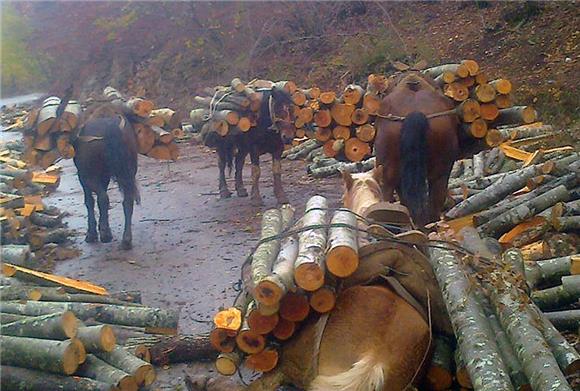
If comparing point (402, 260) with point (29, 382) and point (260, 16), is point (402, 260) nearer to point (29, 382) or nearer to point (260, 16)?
point (29, 382)

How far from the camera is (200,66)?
26094mm

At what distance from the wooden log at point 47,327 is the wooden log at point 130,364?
10.8 inches

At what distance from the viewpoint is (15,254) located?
6.89m

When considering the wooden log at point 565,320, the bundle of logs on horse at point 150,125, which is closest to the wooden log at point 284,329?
the wooden log at point 565,320

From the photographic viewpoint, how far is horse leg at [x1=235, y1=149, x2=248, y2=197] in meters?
11.6

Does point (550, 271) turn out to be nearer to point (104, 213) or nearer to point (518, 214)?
point (518, 214)

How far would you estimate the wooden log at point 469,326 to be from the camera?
3.30m

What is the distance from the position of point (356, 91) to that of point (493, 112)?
5.54 feet

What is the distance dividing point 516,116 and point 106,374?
5069 millimetres

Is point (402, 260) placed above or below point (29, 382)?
above

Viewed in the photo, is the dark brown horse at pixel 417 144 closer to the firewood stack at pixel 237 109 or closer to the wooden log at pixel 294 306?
the wooden log at pixel 294 306

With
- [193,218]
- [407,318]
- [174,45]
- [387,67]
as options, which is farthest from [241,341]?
[174,45]

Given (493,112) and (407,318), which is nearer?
(407,318)

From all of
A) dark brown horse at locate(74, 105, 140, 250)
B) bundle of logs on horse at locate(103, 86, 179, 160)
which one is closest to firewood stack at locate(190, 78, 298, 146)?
bundle of logs on horse at locate(103, 86, 179, 160)
